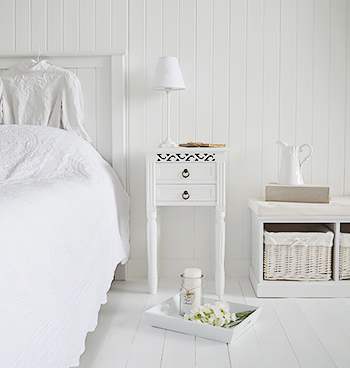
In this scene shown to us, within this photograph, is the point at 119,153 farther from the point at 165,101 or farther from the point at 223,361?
the point at 223,361

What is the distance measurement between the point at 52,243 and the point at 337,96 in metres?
2.05

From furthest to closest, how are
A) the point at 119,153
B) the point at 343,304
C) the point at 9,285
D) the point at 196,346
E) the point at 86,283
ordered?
1. the point at 119,153
2. the point at 343,304
3. the point at 196,346
4. the point at 86,283
5. the point at 9,285

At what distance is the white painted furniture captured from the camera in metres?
2.29

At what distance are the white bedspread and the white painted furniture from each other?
717 millimetres

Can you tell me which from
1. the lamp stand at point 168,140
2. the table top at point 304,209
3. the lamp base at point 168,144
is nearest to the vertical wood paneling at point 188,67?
the lamp stand at point 168,140

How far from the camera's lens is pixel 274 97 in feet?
8.86

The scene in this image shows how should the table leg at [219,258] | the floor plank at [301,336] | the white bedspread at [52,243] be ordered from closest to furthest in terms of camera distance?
the white bedspread at [52,243] → the floor plank at [301,336] → the table leg at [219,258]

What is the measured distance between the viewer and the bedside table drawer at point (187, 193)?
7.77 feet

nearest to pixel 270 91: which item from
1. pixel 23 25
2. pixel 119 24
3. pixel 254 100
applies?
pixel 254 100

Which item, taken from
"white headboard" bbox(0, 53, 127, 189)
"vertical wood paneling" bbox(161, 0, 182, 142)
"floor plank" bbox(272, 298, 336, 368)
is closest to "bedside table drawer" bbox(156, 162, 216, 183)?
"white headboard" bbox(0, 53, 127, 189)

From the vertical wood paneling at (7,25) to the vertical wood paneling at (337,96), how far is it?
188 cm

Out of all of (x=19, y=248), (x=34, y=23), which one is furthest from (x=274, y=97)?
(x=19, y=248)

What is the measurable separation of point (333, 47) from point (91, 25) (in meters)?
1.42

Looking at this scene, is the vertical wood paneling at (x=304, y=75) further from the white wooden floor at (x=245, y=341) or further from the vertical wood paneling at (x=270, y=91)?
the white wooden floor at (x=245, y=341)
